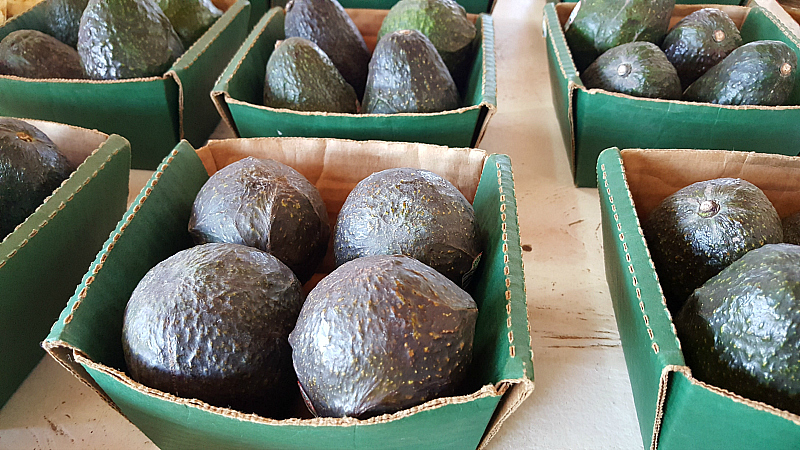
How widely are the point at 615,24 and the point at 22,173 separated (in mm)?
1254

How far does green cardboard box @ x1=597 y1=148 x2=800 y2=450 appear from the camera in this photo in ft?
1.86

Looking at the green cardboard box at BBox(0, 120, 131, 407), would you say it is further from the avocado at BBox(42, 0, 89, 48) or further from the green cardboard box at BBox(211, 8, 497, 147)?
the avocado at BBox(42, 0, 89, 48)

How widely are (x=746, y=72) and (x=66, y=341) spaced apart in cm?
124

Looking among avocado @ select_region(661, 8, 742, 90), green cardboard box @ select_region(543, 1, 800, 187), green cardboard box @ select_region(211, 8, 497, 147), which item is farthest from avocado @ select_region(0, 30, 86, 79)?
avocado @ select_region(661, 8, 742, 90)

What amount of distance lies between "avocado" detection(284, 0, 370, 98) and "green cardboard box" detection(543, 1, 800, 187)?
48 cm

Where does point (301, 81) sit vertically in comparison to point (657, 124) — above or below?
above

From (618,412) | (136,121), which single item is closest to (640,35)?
(618,412)

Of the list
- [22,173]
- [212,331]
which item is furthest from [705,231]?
[22,173]

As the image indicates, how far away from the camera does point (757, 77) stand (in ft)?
3.44

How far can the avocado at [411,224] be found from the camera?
74 centimetres

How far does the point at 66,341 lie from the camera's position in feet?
2.03

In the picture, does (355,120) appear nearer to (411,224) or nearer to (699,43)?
(411,224)

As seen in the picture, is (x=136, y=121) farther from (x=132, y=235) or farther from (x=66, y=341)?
(x=66, y=341)

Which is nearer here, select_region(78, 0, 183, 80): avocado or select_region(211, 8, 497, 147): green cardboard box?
select_region(211, 8, 497, 147): green cardboard box
